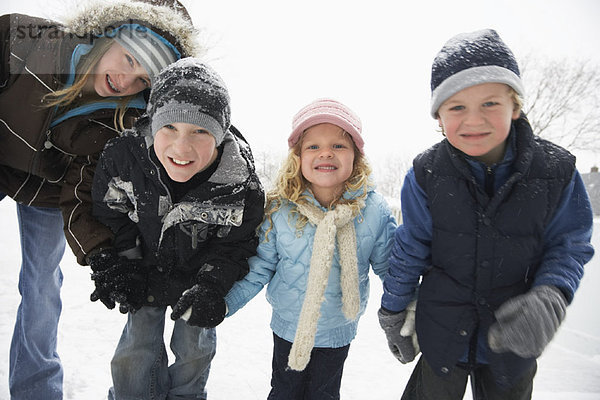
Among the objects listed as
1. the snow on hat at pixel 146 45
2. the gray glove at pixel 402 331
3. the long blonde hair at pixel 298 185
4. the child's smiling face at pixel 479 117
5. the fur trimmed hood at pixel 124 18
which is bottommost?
the gray glove at pixel 402 331

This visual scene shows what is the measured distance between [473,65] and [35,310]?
251cm

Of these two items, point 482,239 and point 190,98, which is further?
point 190,98

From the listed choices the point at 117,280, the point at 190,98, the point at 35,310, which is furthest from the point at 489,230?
the point at 35,310

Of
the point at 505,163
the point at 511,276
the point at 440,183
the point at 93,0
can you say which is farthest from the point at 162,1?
the point at 511,276

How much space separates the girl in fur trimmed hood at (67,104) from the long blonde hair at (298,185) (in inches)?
31.0

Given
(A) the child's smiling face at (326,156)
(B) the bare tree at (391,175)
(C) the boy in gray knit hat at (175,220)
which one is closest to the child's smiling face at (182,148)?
(C) the boy in gray knit hat at (175,220)

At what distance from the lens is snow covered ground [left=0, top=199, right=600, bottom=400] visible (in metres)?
2.39

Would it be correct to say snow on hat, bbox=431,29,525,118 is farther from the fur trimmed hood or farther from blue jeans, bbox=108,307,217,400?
blue jeans, bbox=108,307,217,400

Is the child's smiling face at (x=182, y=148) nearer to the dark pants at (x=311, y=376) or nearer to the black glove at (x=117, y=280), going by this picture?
Answer: the black glove at (x=117, y=280)

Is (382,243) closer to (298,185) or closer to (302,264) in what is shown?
(302,264)

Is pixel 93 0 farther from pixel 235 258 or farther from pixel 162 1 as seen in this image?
pixel 235 258

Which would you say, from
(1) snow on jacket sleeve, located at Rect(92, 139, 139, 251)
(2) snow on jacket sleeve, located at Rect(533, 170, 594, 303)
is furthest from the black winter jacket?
(2) snow on jacket sleeve, located at Rect(533, 170, 594, 303)

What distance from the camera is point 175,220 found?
5.24 feet

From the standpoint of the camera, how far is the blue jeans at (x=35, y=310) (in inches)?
78.8
